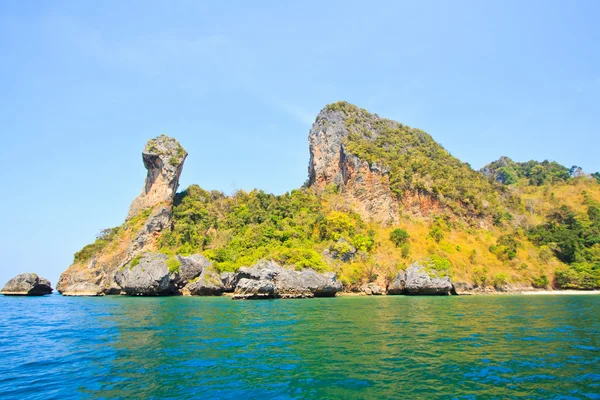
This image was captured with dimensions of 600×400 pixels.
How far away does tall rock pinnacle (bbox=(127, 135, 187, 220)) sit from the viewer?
7425 cm

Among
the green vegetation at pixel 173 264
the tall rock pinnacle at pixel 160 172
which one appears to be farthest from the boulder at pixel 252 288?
the tall rock pinnacle at pixel 160 172

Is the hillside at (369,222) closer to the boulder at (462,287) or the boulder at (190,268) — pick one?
the boulder at (462,287)

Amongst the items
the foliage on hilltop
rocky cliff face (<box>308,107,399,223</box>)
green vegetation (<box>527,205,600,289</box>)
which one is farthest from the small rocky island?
the foliage on hilltop

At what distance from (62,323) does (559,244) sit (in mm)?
74062

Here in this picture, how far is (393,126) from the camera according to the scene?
9762 centimetres

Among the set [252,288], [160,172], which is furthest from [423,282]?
[160,172]

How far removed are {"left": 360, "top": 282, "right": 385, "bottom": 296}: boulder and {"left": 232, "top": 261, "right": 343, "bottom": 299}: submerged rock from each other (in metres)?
7.31

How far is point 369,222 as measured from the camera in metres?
66.3

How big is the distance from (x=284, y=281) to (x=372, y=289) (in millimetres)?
15122

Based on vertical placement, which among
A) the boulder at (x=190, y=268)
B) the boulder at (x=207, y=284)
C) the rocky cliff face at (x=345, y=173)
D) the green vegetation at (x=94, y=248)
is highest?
the rocky cliff face at (x=345, y=173)

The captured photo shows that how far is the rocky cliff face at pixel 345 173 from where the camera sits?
68062 mm

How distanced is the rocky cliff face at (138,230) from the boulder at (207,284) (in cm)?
1803

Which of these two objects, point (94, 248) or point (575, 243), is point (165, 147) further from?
point (575, 243)

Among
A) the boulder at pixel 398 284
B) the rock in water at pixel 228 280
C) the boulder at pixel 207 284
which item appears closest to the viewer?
the boulder at pixel 398 284
